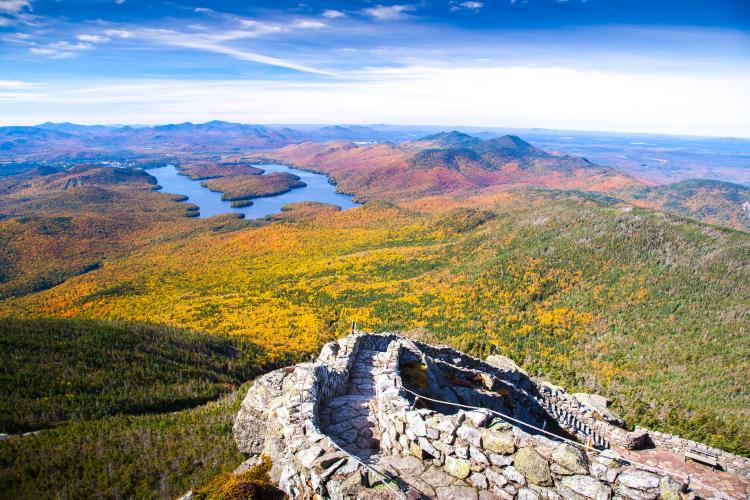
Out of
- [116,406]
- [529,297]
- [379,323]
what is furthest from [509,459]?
[529,297]

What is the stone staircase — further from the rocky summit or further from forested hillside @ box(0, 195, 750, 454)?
forested hillside @ box(0, 195, 750, 454)

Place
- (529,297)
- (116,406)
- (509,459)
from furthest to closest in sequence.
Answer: (529,297)
(116,406)
(509,459)

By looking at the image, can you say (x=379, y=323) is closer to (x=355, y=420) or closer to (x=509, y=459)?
(x=355, y=420)

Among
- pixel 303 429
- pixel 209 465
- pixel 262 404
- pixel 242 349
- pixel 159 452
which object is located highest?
pixel 303 429

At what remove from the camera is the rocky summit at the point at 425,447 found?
327 inches

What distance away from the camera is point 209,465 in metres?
27.0

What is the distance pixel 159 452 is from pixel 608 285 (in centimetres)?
6915

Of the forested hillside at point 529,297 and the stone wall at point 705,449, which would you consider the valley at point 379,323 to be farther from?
the stone wall at point 705,449

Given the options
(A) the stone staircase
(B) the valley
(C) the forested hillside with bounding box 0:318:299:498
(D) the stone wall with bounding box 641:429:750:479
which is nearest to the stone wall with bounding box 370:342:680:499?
(A) the stone staircase

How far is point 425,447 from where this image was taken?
10.0 metres

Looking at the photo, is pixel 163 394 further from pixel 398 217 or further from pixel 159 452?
pixel 398 217

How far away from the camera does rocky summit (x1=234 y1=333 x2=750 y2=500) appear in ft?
27.2

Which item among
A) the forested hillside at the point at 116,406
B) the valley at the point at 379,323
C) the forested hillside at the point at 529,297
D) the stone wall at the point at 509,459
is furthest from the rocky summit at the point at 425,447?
the forested hillside at the point at 529,297

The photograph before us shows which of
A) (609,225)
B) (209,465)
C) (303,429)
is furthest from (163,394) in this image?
(609,225)
